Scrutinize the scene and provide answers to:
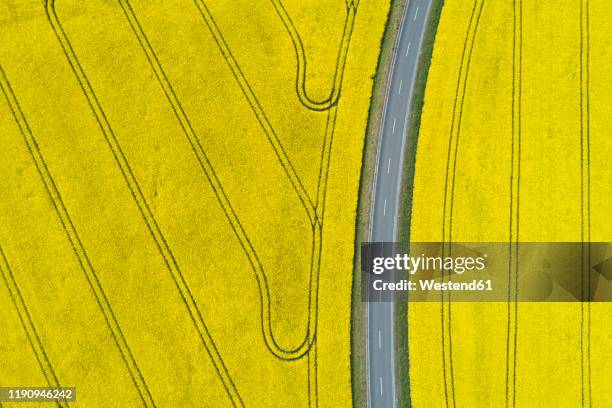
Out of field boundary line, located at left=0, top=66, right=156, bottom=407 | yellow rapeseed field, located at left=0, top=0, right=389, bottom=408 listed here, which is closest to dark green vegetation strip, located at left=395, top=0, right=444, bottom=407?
yellow rapeseed field, located at left=0, top=0, right=389, bottom=408

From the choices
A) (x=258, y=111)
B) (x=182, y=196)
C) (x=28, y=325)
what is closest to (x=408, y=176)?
(x=258, y=111)

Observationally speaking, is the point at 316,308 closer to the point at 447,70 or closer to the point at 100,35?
the point at 447,70

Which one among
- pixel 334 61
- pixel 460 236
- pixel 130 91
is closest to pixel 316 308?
pixel 460 236

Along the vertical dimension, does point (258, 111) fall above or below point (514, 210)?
above

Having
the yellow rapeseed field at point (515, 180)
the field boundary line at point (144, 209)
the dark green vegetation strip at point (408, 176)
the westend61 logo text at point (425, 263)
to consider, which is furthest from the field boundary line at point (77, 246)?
the yellow rapeseed field at point (515, 180)

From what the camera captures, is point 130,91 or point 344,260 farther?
point 130,91

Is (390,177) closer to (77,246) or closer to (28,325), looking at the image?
(77,246)
